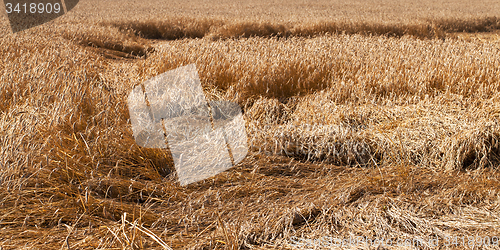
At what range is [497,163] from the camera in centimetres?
263

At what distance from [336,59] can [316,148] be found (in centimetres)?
237

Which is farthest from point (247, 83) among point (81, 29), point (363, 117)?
point (81, 29)

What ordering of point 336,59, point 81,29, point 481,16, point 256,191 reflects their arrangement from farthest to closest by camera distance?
point 481,16
point 81,29
point 336,59
point 256,191

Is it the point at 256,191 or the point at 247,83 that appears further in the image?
the point at 247,83

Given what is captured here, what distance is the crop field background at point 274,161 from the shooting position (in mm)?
1855

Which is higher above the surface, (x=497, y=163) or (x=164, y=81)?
(x=164, y=81)

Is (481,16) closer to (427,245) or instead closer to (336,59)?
(336,59)

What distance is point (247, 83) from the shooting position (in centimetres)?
385

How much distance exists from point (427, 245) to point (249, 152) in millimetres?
1277

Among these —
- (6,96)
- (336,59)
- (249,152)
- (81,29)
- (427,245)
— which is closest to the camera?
(427,245)

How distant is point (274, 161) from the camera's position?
2.57 metres

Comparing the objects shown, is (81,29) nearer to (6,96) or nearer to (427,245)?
(6,96)

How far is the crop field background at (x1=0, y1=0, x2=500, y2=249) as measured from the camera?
1855 mm

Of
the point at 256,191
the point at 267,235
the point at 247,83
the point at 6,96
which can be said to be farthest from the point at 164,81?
the point at 267,235
